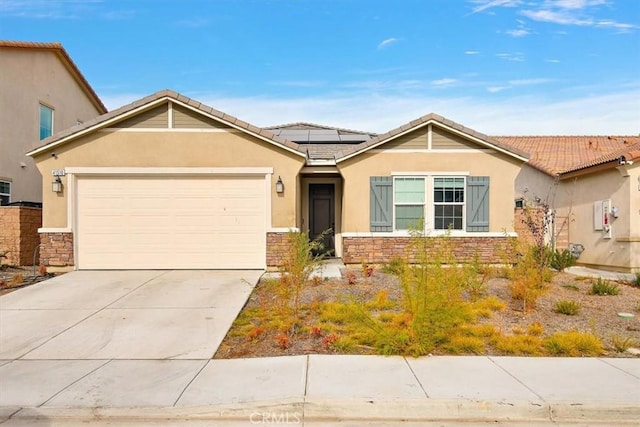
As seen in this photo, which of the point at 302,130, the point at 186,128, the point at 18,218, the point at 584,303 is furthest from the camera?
the point at 302,130

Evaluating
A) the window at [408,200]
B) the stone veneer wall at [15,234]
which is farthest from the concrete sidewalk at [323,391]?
the stone veneer wall at [15,234]

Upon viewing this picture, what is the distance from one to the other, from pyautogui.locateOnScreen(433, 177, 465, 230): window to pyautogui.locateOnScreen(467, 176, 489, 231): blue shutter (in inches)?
8.3

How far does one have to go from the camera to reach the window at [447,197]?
43.0 ft

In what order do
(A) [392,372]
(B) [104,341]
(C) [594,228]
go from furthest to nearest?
(C) [594,228] < (B) [104,341] < (A) [392,372]

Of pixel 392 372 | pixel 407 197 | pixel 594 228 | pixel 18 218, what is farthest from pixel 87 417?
pixel 594 228

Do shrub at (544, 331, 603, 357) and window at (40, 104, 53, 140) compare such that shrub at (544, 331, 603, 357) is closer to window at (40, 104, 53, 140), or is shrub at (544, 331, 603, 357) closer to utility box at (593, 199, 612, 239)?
utility box at (593, 199, 612, 239)

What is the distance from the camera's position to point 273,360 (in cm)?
621

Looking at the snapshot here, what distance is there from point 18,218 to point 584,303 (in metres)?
14.3

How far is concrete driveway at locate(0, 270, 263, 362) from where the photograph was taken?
6.82m

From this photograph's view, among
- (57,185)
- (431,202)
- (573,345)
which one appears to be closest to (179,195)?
(57,185)

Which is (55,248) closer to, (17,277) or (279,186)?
(17,277)

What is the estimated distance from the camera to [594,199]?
15.1 m

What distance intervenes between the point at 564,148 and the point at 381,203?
13.2 metres

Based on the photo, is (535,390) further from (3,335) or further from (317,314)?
(3,335)
